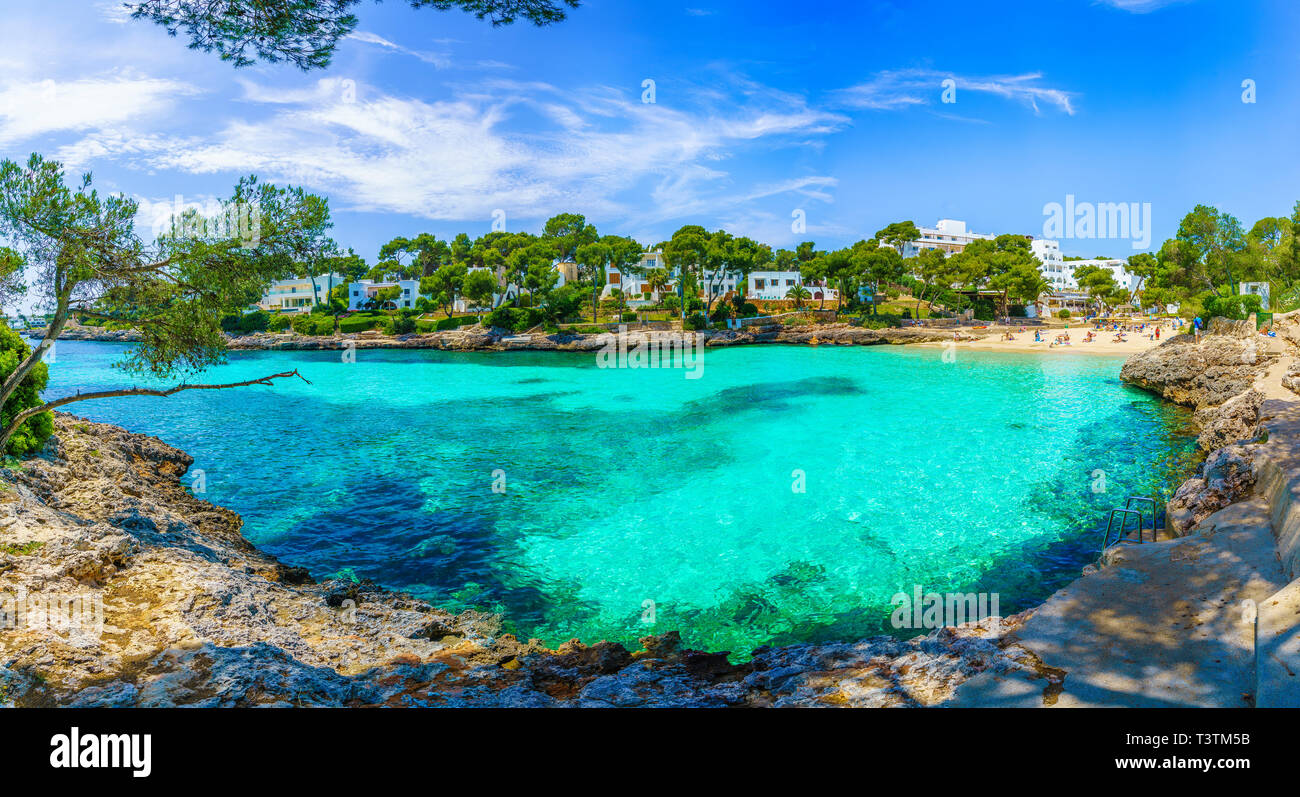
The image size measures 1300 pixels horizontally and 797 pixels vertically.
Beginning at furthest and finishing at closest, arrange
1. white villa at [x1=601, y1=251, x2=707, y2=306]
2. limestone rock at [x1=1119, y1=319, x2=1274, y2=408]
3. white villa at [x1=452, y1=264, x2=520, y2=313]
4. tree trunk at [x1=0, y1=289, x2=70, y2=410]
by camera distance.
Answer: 1. white villa at [x1=601, y1=251, x2=707, y2=306]
2. white villa at [x1=452, y1=264, x2=520, y2=313]
3. limestone rock at [x1=1119, y1=319, x2=1274, y2=408]
4. tree trunk at [x1=0, y1=289, x2=70, y2=410]

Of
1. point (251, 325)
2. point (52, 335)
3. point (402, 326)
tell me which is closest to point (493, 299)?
point (402, 326)

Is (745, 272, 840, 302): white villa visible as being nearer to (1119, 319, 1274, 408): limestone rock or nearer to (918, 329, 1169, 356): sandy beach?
(918, 329, 1169, 356): sandy beach

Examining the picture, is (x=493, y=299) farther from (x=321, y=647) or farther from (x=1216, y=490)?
(x=1216, y=490)

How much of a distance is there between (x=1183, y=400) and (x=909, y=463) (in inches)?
660

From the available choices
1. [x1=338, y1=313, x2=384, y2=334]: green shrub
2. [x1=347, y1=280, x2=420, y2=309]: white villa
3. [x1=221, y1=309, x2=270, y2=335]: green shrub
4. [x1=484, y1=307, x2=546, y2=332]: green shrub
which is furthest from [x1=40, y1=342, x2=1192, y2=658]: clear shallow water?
[x1=347, y1=280, x2=420, y2=309]: white villa

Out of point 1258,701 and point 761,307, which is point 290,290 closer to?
point 761,307

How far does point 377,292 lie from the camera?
88938mm

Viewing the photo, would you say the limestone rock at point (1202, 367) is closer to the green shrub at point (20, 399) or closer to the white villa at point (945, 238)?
the green shrub at point (20, 399)

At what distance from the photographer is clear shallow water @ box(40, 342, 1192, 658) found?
10.7 m

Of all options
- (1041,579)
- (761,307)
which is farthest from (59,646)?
(761,307)

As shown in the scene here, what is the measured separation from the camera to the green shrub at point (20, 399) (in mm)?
10945

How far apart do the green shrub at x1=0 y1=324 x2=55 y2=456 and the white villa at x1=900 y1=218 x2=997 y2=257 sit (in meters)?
109

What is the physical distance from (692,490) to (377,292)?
85.8 m
